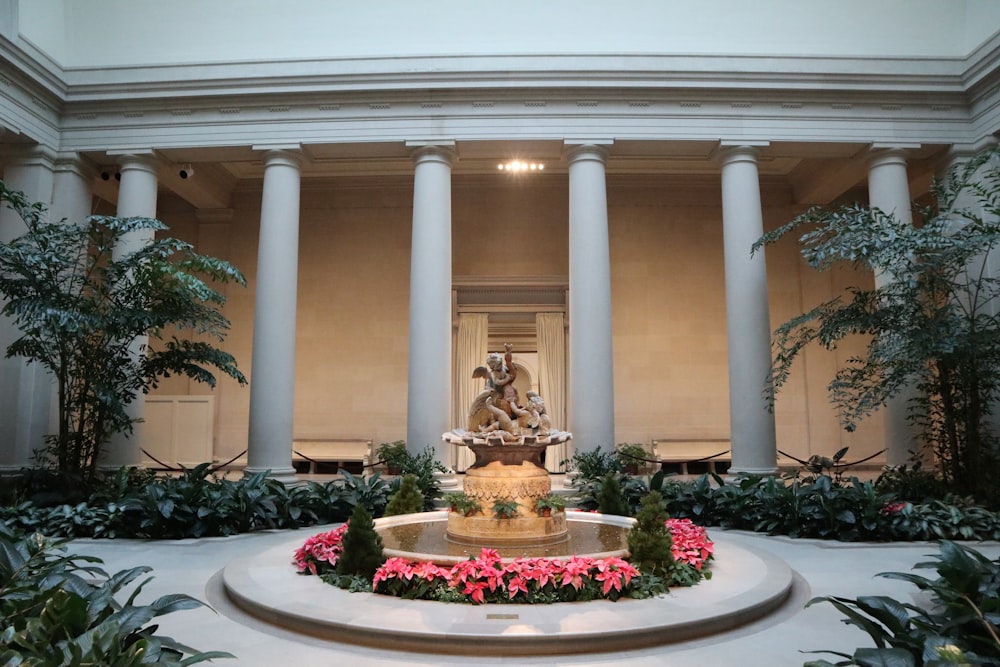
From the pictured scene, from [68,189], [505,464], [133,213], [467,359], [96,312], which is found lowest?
[505,464]

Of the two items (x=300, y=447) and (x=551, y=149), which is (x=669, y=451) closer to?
(x=551, y=149)

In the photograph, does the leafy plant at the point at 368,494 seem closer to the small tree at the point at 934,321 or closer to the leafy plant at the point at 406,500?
the leafy plant at the point at 406,500

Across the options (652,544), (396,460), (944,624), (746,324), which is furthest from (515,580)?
(746,324)

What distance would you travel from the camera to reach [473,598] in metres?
5.79

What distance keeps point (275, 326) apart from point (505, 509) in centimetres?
807

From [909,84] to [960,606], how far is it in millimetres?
13041

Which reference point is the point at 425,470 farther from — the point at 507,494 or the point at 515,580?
the point at 515,580

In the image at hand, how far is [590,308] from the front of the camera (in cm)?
1356

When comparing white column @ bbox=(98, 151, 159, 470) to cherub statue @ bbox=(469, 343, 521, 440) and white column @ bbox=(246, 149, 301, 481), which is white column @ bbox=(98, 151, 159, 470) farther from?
cherub statue @ bbox=(469, 343, 521, 440)

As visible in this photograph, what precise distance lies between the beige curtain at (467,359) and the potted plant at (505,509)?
1055 centimetres

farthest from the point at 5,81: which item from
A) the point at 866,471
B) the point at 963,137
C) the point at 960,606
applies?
the point at 866,471

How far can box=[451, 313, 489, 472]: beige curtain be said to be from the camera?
1820 cm

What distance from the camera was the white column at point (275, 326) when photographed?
44.2ft

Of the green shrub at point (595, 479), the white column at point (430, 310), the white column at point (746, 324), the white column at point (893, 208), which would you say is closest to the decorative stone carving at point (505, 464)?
the green shrub at point (595, 479)
